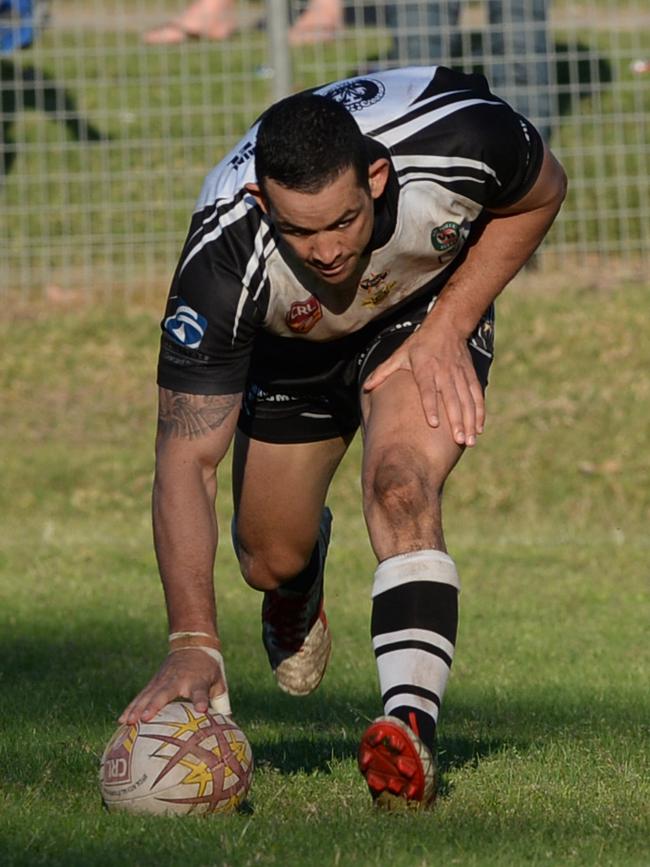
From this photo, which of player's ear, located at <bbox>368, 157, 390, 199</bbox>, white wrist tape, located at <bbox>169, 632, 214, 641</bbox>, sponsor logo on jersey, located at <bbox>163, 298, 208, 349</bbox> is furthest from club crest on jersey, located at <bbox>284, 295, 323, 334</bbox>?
white wrist tape, located at <bbox>169, 632, 214, 641</bbox>

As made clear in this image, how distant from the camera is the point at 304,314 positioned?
18.1ft

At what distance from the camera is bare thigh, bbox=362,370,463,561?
5.01m

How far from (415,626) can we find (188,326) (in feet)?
3.75

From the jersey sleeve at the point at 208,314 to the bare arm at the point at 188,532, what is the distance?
6 cm

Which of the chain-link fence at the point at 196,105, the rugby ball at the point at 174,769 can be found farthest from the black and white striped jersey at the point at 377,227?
the chain-link fence at the point at 196,105

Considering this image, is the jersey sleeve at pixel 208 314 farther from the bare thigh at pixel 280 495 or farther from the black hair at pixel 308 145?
the bare thigh at pixel 280 495

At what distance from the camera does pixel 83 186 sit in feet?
49.2

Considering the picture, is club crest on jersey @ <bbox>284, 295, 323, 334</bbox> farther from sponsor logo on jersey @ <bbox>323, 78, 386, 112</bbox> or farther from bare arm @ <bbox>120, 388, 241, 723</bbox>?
sponsor logo on jersey @ <bbox>323, 78, 386, 112</bbox>

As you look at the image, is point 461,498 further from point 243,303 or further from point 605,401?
point 243,303

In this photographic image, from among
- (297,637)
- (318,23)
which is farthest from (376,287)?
(318,23)

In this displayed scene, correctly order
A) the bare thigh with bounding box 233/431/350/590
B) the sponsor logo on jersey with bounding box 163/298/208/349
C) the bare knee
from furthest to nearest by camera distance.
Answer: the bare thigh with bounding box 233/431/350/590 < the sponsor logo on jersey with bounding box 163/298/208/349 < the bare knee

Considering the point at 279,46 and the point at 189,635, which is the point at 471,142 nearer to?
the point at 189,635

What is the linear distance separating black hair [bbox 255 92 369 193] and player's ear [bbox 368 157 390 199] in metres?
0.10

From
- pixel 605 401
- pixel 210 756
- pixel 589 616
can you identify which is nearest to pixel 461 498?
pixel 605 401
